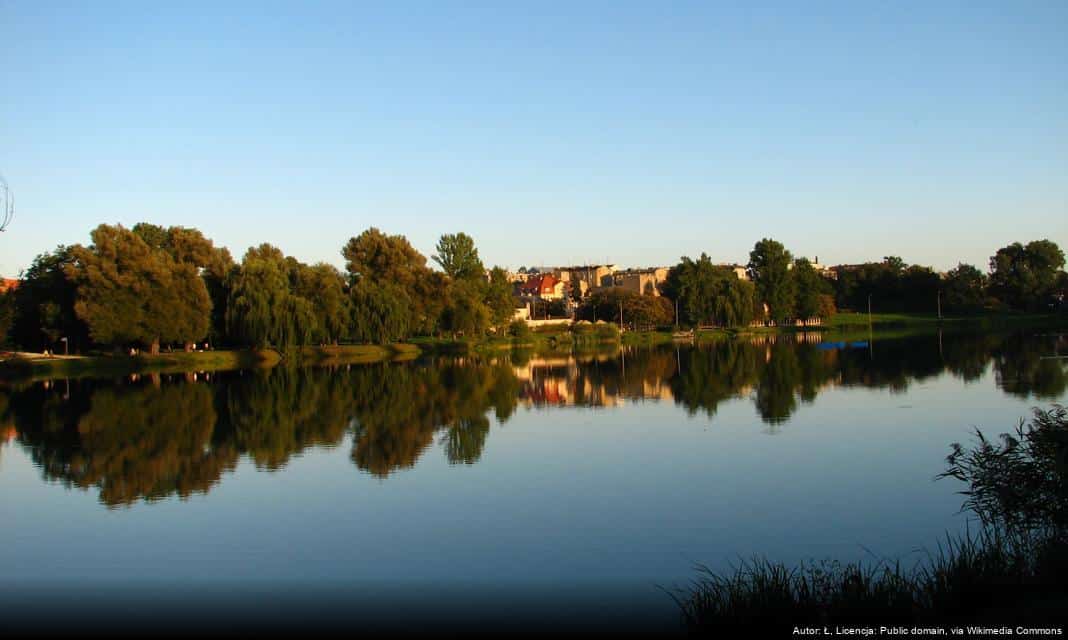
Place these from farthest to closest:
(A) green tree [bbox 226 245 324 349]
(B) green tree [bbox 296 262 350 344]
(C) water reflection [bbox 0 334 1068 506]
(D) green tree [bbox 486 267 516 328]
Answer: (D) green tree [bbox 486 267 516 328] < (B) green tree [bbox 296 262 350 344] < (A) green tree [bbox 226 245 324 349] < (C) water reflection [bbox 0 334 1068 506]

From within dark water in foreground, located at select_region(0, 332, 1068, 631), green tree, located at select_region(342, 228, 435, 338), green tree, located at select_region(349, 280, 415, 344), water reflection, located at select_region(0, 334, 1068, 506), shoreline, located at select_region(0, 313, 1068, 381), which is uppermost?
green tree, located at select_region(342, 228, 435, 338)

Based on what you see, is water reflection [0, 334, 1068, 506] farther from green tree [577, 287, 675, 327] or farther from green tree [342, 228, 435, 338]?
green tree [577, 287, 675, 327]

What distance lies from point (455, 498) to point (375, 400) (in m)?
16.6

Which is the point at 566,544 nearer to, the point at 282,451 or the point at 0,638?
the point at 0,638

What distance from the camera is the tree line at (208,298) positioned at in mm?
47781

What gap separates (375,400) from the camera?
30.9m

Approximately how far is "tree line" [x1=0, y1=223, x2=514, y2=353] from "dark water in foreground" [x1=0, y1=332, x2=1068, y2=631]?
1720cm

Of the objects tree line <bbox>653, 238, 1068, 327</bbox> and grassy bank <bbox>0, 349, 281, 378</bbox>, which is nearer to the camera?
grassy bank <bbox>0, 349, 281, 378</bbox>

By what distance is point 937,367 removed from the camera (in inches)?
1526

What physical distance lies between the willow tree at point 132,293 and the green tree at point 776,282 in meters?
62.5

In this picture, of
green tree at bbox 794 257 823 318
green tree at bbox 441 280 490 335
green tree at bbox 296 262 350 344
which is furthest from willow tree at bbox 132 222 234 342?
green tree at bbox 794 257 823 318

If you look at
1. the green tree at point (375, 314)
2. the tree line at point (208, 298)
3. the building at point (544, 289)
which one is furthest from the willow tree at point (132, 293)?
the building at point (544, 289)

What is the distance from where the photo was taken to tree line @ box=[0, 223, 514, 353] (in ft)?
157

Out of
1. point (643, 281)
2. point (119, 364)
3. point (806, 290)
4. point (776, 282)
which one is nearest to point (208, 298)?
point (119, 364)
